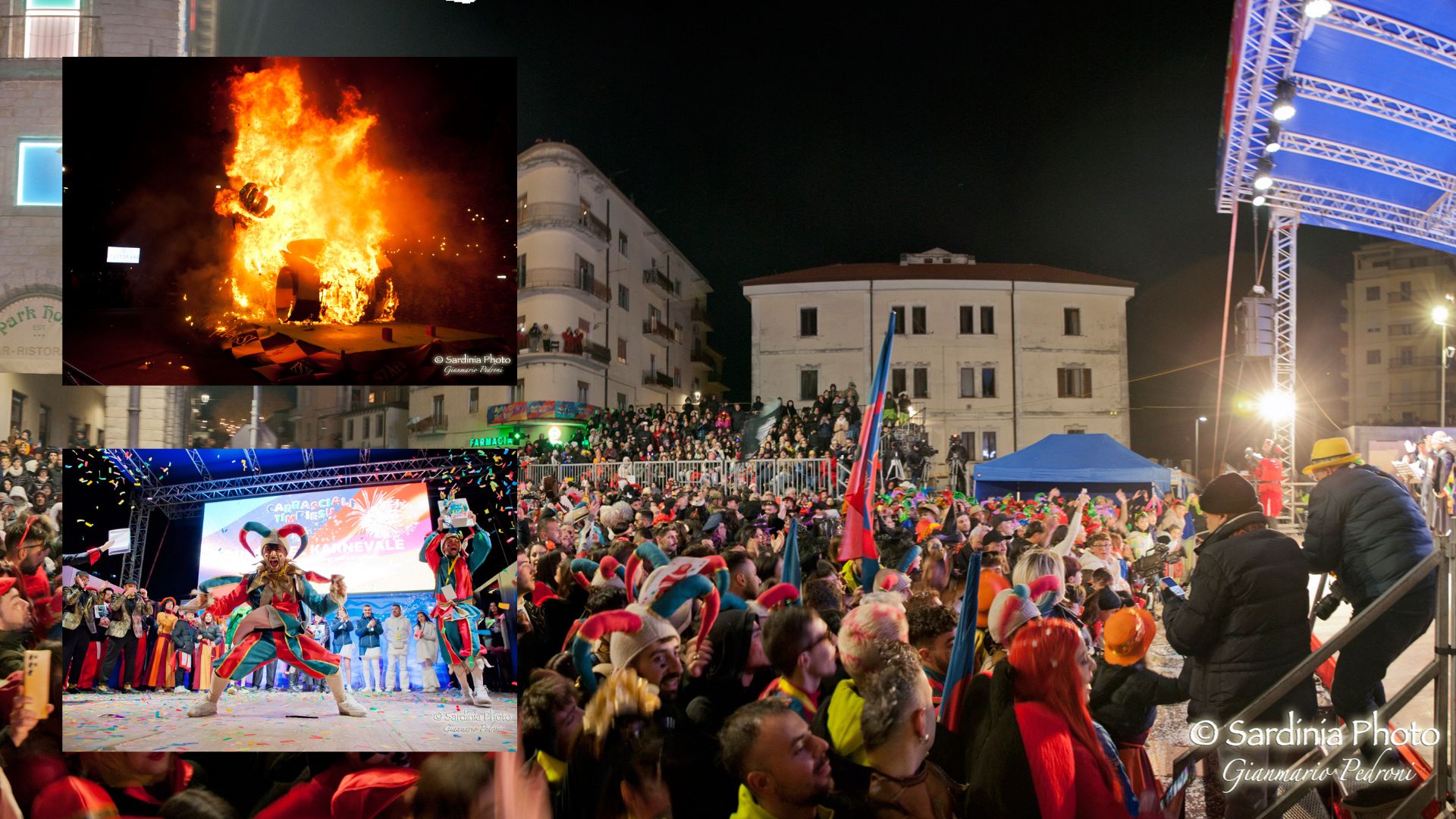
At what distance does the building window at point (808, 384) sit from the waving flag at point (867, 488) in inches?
73.5

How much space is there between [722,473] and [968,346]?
2.08m

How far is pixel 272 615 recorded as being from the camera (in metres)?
3.83

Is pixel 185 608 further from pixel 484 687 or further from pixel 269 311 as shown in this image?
pixel 269 311

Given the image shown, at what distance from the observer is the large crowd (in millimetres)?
3141

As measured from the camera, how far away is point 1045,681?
3.20 meters

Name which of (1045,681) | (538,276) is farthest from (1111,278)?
(1045,681)

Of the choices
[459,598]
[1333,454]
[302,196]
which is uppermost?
[302,196]

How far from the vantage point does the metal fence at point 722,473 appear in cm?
684

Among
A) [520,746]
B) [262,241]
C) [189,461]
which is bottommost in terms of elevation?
[520,746]

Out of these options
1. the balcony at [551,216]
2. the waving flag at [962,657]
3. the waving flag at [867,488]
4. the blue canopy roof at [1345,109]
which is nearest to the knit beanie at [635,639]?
the waving flag at [962,657]

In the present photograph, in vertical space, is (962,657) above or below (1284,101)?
below

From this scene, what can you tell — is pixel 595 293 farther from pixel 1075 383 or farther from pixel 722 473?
pixel 1075 383

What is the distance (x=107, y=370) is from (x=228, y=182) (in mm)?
1067

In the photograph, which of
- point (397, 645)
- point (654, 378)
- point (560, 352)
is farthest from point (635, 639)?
point (654, 378)
